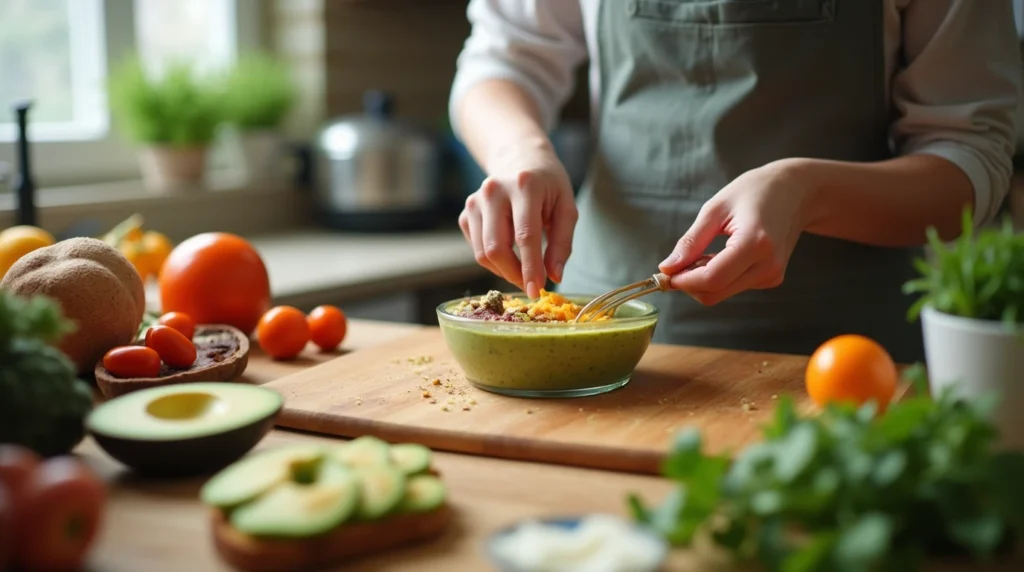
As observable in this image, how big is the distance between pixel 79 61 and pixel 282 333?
1.72 meters

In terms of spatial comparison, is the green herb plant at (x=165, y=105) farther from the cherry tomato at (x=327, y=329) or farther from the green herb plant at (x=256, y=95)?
the cherry tomato at (x=327, y=329)

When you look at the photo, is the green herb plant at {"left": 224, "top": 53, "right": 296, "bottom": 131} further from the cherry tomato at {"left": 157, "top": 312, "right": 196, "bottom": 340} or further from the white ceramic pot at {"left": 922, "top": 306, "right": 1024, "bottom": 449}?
the white ceramic pot at {"left": 922, "top": 306, "right": 1024, "bottom": 449}

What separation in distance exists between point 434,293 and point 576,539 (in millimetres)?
2026

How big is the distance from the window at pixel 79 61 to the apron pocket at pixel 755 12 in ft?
5.43

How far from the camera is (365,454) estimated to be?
Answer: 839mm

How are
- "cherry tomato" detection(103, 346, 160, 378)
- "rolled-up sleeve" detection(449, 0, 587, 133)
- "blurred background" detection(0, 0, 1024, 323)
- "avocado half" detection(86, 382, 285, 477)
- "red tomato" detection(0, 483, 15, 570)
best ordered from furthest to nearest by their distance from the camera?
"blurred background" detection(0, 0, 1024, 323), "rolled-up sleeve" detection(449, 0, 587, 133), "cherry tomato" detection(103, 346, 160, 378), "avocado half" detection(86, 382, 285, 477), "red tomato" detection(0, 483, 15, 570)

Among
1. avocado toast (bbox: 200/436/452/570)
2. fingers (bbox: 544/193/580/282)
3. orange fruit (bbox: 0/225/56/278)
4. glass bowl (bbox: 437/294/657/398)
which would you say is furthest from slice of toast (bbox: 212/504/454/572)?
orange fruit (bbox: 0/225/56/278)

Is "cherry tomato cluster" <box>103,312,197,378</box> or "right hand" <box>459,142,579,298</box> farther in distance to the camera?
"right hand" <box>459,142,579,298</box>

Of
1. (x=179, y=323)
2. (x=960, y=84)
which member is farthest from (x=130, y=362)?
(x=960, y=84)

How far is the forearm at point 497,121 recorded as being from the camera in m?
1.49

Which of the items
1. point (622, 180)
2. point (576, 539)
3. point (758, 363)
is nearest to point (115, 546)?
point (576, 539)

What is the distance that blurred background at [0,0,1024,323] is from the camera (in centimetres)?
254

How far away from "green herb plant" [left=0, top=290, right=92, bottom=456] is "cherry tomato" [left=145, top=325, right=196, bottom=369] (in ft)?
0.89

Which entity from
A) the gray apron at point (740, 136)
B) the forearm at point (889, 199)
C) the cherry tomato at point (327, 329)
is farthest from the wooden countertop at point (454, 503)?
the gray apron at point (740, 136)
